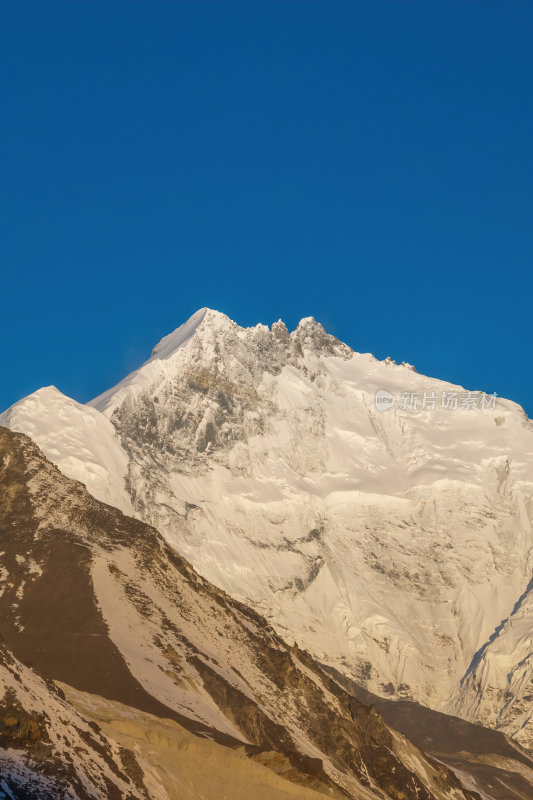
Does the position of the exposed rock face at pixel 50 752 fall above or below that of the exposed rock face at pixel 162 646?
below

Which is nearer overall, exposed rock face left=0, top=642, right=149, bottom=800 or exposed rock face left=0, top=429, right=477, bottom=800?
exposed rock face left=0, top=642, right=149, bottom=800

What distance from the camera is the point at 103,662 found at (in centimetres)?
12962

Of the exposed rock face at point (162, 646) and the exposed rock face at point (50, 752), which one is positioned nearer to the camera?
the exposed rock face at point (50, 752)

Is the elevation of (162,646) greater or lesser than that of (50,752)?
greater

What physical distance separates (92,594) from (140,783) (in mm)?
50876

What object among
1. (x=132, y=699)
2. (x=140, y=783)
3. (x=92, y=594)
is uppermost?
(x=92, y=594)

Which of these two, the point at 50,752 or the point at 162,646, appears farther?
the point at 162,646

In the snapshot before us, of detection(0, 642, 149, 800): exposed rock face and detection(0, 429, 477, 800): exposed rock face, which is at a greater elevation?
detection(0, 429, 477, 800): exposed rock face

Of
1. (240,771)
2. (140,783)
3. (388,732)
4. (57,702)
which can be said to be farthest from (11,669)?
(388,732)

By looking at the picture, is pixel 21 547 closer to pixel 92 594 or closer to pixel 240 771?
pixel 92 594

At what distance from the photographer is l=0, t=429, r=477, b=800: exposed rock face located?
424 ft

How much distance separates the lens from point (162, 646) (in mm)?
140625

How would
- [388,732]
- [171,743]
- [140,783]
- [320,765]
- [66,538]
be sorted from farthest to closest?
[388,732] < [66,538] < [320,765] < [171,743] < [140,783]

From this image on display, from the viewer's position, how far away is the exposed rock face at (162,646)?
129m
